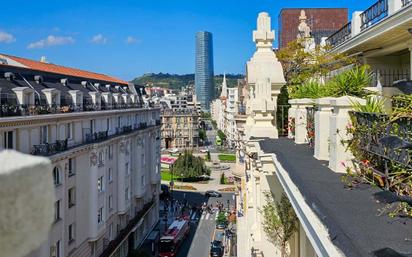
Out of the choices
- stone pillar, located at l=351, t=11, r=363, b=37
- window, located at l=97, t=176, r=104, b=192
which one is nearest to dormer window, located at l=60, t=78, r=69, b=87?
window, located at l=97, t=176, r=104, b=192

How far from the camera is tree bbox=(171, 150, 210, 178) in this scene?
255 feet

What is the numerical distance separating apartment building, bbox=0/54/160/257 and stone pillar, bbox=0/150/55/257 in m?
14.1

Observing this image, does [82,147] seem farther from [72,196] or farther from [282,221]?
[282,221]

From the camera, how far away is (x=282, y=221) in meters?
8.48

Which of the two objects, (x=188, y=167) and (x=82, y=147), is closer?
A: (x=82, y=147)

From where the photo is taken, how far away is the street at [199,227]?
146 feet

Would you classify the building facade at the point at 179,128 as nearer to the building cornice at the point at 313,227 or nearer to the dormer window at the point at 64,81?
the dormer window at the point at 64,81

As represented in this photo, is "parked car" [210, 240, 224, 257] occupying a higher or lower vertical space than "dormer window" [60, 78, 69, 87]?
lower

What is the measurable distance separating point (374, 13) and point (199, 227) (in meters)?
44.6

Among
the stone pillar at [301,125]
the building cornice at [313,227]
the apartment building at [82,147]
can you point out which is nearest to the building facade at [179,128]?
the apartment building at [82,147]

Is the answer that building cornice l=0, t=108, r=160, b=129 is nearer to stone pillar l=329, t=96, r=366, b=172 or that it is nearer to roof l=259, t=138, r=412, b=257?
roof l=259, t=138, r=412, b=257

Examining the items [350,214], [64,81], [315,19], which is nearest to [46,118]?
[64,81]

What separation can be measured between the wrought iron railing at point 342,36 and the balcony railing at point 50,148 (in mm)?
15227

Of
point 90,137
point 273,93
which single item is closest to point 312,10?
point 90,137
